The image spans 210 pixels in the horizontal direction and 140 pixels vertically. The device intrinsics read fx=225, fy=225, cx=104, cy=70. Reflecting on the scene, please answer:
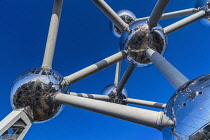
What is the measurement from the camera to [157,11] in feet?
20.0

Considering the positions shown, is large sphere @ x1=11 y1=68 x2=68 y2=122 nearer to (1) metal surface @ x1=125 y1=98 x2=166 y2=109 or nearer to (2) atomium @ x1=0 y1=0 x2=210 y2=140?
(2) atomium @ x1=0 y1=0 x2=210 y2=140

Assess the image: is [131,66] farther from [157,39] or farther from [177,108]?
[177,108]

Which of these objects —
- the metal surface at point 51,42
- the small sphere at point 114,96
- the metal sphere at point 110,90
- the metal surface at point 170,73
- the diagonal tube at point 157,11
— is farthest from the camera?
the metal sphere at point 110,90

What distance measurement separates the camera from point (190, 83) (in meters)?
3.97

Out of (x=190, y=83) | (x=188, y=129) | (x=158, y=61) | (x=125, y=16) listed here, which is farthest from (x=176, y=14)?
(x=188, y=129)

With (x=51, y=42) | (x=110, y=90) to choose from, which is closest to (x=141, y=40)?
(x=51, y=42)

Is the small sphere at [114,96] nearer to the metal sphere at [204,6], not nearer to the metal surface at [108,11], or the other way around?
the metal surface at [108,11]

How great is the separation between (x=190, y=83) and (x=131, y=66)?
16.1ft

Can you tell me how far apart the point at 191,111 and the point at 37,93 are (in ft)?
13.2

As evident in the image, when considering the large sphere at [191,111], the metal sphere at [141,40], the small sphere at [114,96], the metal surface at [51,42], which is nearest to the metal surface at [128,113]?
the large sphere at [191,111]

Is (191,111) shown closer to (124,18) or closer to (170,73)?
(170,73)

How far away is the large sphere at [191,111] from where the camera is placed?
10.8 ft

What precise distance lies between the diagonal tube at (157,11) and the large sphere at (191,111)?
Answer: 2510 millimetres

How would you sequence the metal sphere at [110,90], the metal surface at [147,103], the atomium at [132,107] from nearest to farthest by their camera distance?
the atomium at [132,107]
the metal surface at [147,103]
the metal sphere at [110,90]
